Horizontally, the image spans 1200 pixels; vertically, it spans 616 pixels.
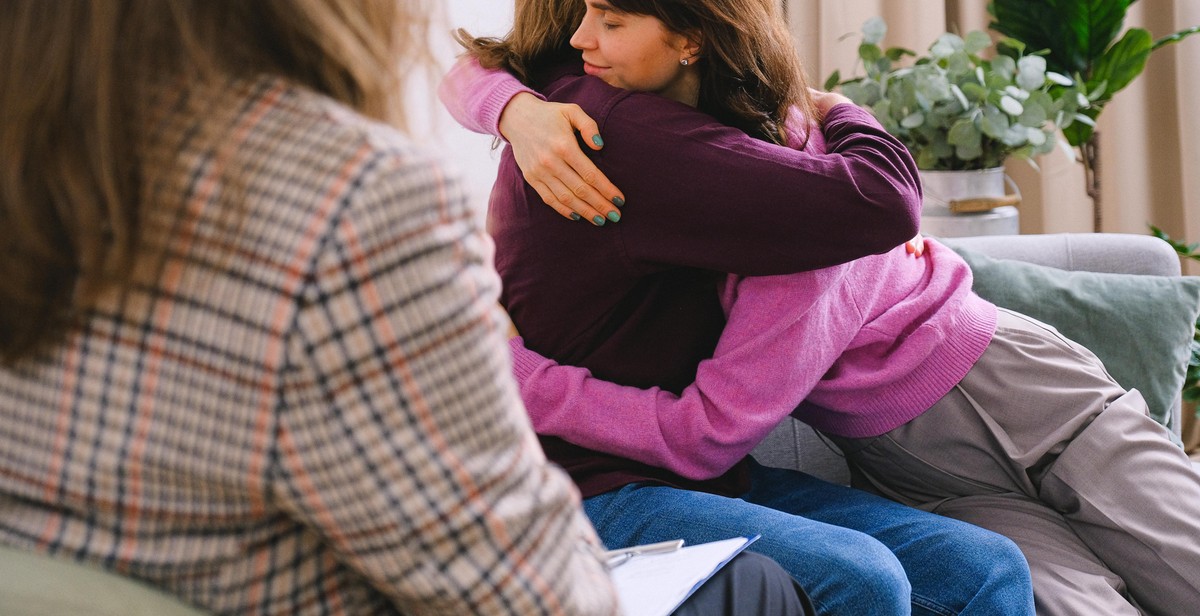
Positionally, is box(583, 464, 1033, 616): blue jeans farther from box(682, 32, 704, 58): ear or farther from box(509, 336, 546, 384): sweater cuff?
box(682, 32, 704, 58): ear

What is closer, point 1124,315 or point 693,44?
point 693,44

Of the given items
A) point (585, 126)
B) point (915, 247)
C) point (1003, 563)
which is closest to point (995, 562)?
point (1003, 563)

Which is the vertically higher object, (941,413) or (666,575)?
(666,575)

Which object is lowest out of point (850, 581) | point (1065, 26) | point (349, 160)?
→ point (850, 581)

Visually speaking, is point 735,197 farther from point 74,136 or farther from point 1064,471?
point 74,136

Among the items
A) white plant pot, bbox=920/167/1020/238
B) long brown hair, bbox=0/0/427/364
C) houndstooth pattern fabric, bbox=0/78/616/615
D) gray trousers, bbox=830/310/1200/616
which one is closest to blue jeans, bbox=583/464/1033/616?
gray trousers, bbox=830/310/1200/616

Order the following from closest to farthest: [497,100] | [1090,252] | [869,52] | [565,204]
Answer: [565,204]
[497,100]
[1090,252]
[869,52]

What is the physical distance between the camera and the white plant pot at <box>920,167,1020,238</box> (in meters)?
2.02

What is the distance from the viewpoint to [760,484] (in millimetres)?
1406

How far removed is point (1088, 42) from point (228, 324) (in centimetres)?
233

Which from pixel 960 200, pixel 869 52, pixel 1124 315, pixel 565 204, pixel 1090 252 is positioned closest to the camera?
pixel 565 204

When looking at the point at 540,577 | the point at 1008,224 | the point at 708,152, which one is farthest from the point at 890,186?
the point at 1008,224

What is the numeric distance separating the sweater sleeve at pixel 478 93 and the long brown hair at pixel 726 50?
27 mm

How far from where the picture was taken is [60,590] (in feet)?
1.70
